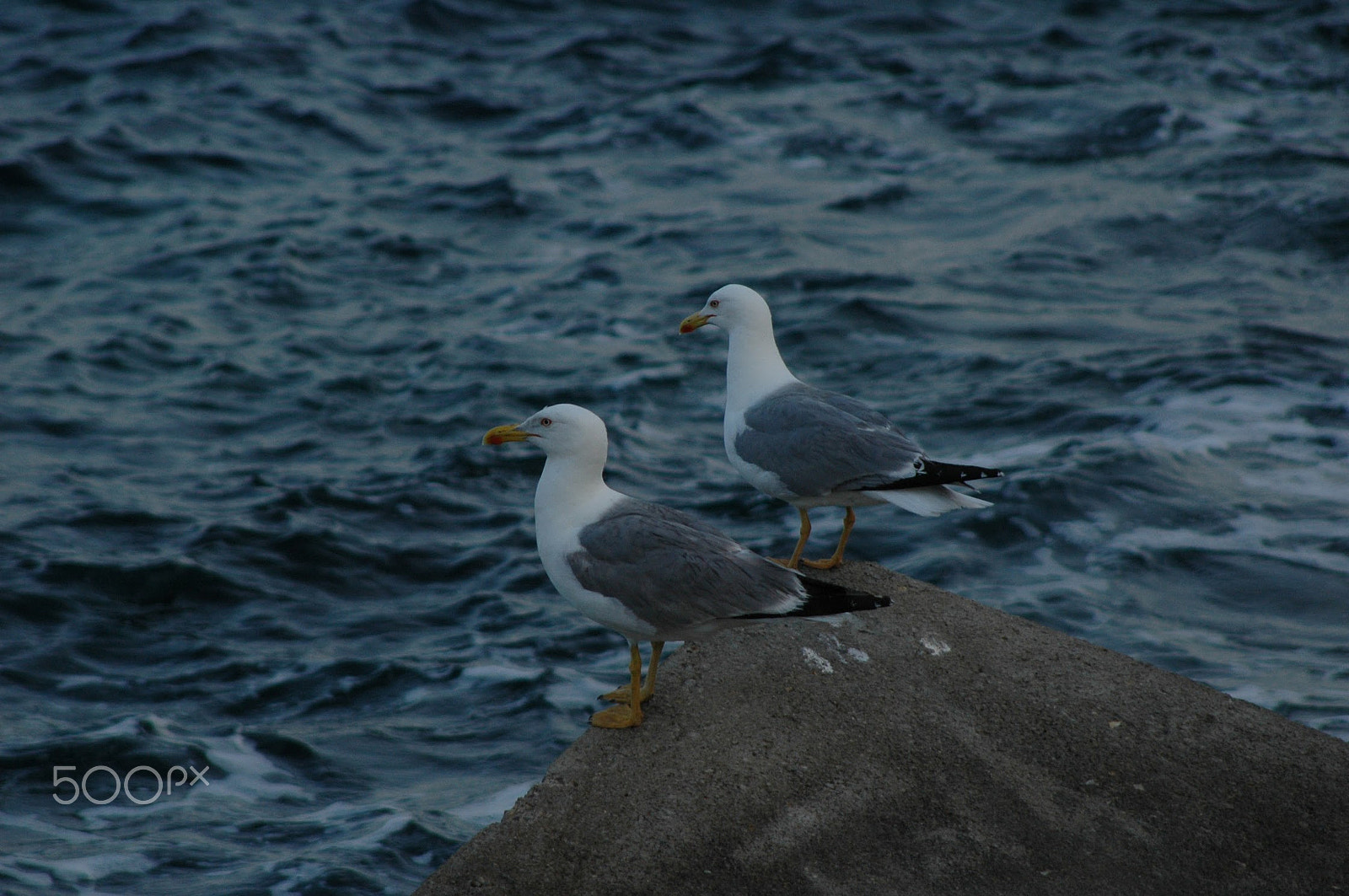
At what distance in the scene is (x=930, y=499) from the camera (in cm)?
597

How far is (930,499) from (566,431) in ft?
5.71

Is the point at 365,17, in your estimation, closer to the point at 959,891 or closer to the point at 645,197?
the point at 645,197

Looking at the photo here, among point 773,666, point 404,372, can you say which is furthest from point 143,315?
point 773,666

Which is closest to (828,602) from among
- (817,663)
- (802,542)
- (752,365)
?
(817,663)

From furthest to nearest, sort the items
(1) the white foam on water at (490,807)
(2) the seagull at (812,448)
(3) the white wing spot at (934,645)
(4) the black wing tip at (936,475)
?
(1) the white foam on water at (490,807), (2) the seagull at (812,448), (4) the black wing tip at (936,475), (3) the white wing spot at (934,645)

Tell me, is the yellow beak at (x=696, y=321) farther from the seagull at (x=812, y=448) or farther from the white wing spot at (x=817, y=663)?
the white wing spot at (x=817, y=663)

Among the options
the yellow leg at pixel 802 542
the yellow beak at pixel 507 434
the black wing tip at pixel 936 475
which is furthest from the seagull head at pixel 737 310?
the yellow beak at pixel 507 434

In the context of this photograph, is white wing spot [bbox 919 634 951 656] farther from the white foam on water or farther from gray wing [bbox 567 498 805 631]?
the white foam on water

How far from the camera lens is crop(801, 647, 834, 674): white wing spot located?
5.39 m

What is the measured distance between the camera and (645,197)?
1595 centimetres

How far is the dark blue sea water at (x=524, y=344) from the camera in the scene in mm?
7578

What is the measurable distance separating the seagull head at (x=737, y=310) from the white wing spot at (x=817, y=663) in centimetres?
200

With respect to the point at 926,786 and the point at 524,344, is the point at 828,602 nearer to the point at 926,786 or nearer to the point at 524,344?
the point at 926,786

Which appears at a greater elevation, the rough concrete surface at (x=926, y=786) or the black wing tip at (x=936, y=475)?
the black wing tip at (x=936, y=475)
